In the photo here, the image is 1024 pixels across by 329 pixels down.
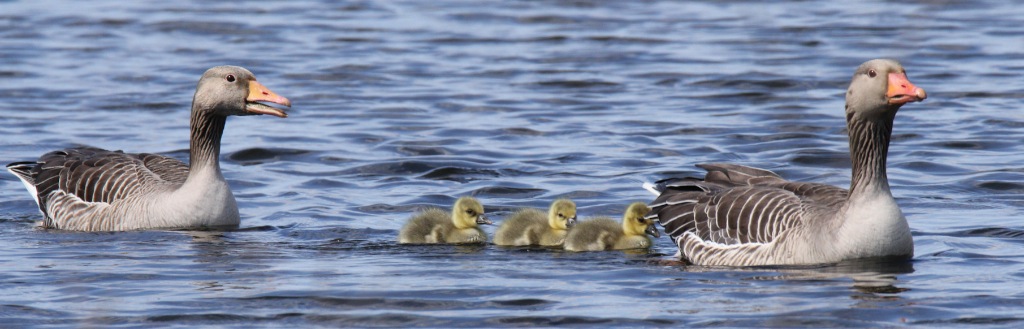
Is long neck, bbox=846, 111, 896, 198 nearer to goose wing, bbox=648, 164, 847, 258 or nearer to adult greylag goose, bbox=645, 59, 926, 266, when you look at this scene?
adult greylag goose, bbox=645, 59, 926, 266

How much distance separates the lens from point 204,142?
13.0 meters

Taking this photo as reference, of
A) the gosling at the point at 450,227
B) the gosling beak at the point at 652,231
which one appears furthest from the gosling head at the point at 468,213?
the gosling beak at the point at 652,231

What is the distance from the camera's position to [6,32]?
1129 inches

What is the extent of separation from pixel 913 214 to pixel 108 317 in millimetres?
6796

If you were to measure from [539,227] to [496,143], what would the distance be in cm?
586

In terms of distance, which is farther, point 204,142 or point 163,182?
point 163,182

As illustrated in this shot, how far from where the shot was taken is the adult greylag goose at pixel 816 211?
33.5 ft

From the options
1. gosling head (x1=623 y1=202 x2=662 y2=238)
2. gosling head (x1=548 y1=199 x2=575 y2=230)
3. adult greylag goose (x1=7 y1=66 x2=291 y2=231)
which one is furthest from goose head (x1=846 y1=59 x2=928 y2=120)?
adult greylag goose (x1=7 y1=66 x2=291 y2=231)

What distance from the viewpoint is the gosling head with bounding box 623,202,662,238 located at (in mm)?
11559

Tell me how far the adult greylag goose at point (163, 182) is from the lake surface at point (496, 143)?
229mm

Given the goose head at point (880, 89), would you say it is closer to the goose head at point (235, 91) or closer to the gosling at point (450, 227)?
the gosling at point (450, 227)

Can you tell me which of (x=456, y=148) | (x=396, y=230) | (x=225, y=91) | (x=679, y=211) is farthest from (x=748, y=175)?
(x=456, y=148)

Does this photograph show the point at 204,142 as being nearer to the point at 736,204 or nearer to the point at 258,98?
the point at 258,98

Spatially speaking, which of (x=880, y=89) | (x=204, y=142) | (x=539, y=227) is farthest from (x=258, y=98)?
(x=880, y=89)
